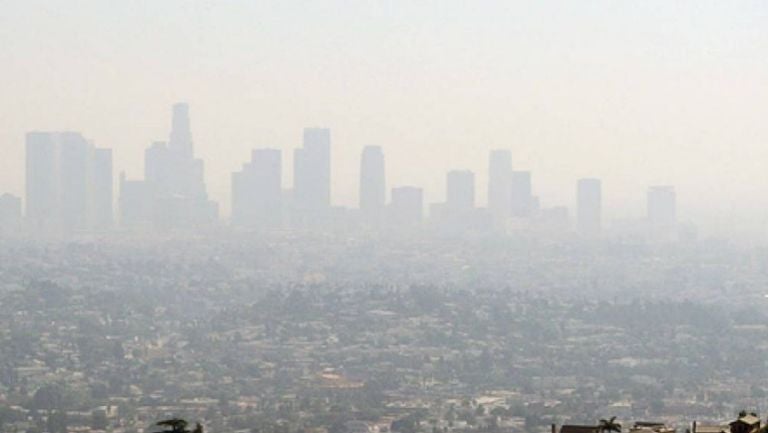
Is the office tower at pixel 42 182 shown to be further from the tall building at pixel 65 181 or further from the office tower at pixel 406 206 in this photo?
the office tower at pixel 406 206

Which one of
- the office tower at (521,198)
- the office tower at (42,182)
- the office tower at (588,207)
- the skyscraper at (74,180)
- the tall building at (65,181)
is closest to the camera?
the office tower at (42,182)

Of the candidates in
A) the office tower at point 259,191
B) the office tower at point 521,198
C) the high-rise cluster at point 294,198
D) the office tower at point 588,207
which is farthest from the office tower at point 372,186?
the office tower at point 588,207

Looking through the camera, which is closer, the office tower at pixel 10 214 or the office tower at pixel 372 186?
the office tower at pixel 10 214

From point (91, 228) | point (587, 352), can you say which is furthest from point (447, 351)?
point (91, 228)

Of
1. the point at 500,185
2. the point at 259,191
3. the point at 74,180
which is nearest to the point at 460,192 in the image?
the point at 500,185

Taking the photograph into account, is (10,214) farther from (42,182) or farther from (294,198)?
(294,198)

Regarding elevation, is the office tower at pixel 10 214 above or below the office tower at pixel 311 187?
below

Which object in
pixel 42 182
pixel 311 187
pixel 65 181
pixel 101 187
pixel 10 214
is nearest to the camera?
pixel 10 214
